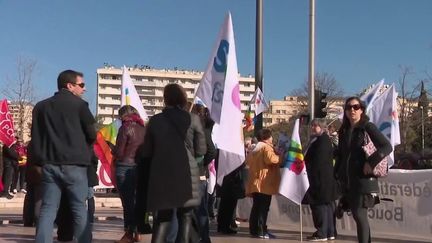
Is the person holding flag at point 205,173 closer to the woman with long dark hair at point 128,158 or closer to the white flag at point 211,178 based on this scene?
the white flag at point 211,178

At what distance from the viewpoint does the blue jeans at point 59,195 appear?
595 centimetres

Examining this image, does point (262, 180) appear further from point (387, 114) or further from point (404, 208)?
point (387, 114)

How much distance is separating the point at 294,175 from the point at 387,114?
420 cm

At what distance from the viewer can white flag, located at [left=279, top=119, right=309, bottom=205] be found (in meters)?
9.06

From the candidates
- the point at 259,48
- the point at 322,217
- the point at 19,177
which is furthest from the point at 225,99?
the point at 19,177

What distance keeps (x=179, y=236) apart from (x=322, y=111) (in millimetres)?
9747

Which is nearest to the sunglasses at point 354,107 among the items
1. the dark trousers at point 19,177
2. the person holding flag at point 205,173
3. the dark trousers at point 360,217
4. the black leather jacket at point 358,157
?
the black leather jacket at point 358,157

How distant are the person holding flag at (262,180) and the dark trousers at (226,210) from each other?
371 millimetres

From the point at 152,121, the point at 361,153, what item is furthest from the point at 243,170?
the point at 152,121

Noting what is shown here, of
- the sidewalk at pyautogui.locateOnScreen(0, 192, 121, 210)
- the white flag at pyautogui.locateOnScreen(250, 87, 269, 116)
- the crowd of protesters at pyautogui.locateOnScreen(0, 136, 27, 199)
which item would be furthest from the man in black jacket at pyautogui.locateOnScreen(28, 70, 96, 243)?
the sidewalk at pyautogui.locateOnScreen(0, 192, 121, 210)

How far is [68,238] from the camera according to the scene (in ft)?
25.2

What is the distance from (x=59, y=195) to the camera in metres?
6.04

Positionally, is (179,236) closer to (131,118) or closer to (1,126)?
(131,118)

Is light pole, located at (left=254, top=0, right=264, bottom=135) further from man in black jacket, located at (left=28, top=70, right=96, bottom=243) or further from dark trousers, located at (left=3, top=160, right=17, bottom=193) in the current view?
dark trousers, located at (left=3, top=160, right=17, bottom=193)
